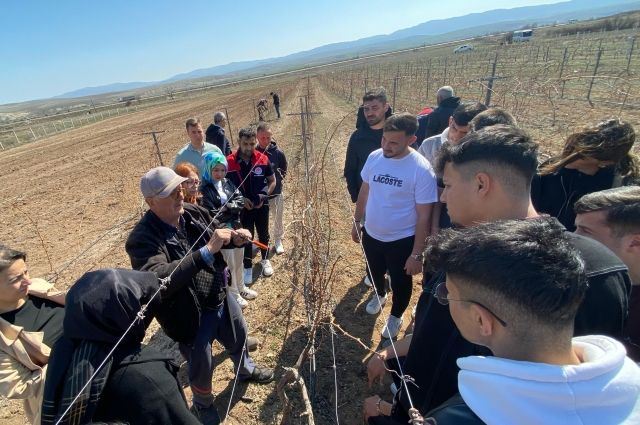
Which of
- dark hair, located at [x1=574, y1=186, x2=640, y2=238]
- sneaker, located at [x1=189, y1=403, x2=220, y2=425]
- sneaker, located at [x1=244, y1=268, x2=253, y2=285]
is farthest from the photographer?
sneaker, located at [x1=244, y1=268, x2=253, y2=285]

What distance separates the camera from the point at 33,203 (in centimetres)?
945

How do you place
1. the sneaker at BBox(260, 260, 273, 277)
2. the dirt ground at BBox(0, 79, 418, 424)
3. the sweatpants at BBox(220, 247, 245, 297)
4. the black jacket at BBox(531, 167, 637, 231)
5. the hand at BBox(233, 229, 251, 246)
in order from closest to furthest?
the black jacket at BBox(531, 167, 637, 231) < the hand at BBox(233, 229, 251, 246) < the dirt ground at BBox(0, 79, 418, 424) < the sweatpants at BBox(220, 247, 245, 297) < the sneaker at BBox(260, 260, 273, 277)

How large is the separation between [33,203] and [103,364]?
1081 cm

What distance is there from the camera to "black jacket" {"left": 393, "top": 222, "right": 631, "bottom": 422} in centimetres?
Result: 122

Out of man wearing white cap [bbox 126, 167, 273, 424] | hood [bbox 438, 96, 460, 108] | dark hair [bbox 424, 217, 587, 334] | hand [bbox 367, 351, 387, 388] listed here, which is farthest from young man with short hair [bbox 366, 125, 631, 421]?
hood [bbox 438, 96, 460, 108]

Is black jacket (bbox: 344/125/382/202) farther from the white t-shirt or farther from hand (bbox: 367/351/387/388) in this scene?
hand (bbox: 367/351/387/388)

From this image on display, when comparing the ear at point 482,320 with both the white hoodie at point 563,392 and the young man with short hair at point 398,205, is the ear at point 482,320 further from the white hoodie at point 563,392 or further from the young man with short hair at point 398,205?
the young man with short hair at point 398,205

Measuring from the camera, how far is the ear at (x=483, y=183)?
1.56 m

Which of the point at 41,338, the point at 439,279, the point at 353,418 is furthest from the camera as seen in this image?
the point at 353,418

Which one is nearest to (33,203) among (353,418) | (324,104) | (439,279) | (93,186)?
(93,186)

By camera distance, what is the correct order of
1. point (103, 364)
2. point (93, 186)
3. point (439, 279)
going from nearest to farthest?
point (103, 364) < point (439, 279) < point (93, 186)

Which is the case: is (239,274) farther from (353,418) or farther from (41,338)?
(41,338)

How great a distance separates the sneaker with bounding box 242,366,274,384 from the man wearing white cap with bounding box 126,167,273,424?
0.34 metres

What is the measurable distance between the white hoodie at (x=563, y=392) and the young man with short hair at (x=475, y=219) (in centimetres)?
56
